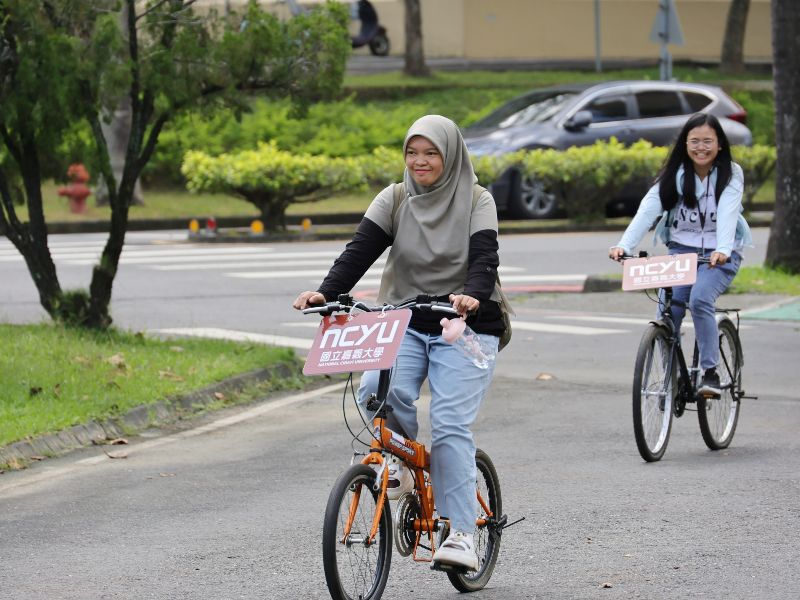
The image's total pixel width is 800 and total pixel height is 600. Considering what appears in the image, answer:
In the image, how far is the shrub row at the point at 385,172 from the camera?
22875mm

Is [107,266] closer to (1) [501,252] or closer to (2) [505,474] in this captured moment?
(2) [505,474]

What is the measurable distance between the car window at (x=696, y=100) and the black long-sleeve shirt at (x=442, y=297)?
19964mm

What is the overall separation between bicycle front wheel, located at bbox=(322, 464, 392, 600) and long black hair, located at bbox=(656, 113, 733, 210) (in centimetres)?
374

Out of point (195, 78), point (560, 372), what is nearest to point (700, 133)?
point (560, 372)

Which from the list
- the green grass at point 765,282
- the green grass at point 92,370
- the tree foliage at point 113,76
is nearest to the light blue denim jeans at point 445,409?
the green grass at point 92,370

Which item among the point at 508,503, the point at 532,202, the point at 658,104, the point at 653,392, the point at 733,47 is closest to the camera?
the point at 508,503

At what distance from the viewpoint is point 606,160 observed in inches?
907

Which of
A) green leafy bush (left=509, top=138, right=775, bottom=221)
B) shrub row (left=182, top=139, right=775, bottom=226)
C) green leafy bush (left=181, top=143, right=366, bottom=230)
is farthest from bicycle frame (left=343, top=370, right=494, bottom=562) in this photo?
green leafy bush (left=181, top=143, right=366, bottom=230)

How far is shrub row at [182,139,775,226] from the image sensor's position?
901 inches

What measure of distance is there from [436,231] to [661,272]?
288 centimetres

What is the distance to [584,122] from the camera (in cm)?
2408

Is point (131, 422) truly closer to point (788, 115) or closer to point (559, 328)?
point (559, 328)

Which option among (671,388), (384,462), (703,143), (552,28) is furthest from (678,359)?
(552,28)

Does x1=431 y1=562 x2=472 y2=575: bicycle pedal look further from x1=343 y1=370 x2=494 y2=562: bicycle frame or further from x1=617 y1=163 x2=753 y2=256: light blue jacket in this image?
x1=617 y1=163 x2=753 y2=256: light blue jacket
